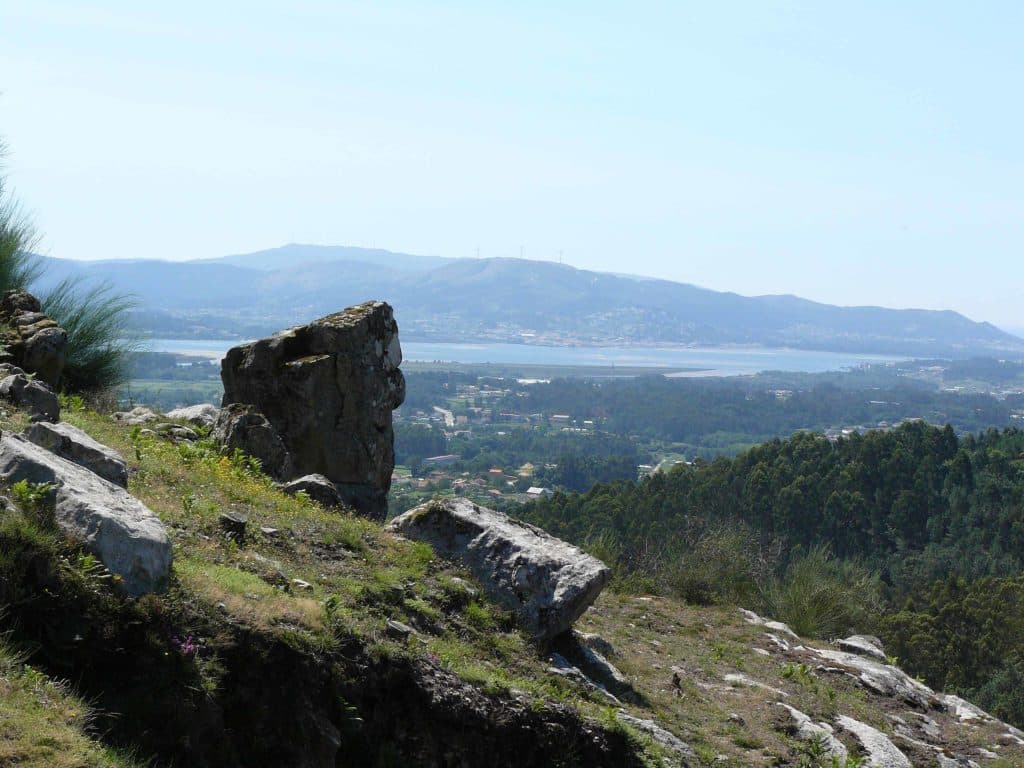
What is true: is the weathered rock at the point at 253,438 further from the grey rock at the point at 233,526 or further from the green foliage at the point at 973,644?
the green foliage at the point at 973,644

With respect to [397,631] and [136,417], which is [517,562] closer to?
[397,631]

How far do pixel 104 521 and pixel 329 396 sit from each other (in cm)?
842

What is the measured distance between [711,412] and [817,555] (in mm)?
159341

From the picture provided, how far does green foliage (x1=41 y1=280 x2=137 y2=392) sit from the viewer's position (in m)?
16.3

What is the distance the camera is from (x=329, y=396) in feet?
49.0

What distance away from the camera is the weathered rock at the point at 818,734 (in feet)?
33.1

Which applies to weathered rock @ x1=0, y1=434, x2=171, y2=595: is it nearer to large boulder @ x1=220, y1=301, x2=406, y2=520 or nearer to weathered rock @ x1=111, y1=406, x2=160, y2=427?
weathered rock @ x1=111, y1=406, x2=160, y2=427

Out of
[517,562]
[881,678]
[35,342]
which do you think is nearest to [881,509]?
[881,678]

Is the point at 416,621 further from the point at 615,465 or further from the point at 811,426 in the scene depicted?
the point at 811,426

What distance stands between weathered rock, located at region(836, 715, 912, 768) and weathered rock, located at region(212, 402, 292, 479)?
8273mm

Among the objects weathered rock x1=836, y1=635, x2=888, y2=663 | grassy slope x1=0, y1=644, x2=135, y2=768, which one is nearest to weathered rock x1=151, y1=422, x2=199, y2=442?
grassy slope x1=0, y1=644, x2=135, y2=768

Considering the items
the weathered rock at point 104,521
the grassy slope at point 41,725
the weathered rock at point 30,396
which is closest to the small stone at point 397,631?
the weathered rock at point 104,521

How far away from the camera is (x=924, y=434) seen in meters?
71.6

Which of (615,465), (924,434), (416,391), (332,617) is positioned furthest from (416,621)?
(416,391)
